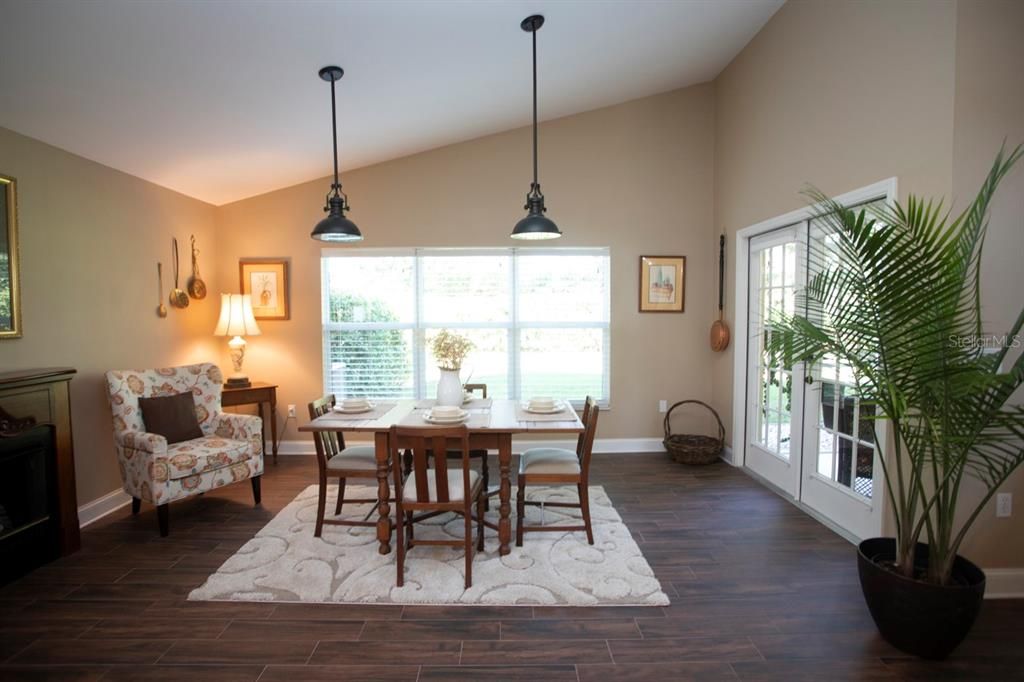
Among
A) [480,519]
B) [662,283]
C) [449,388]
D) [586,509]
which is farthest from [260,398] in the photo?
[662,283]

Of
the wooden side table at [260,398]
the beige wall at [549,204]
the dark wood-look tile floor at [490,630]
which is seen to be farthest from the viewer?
the beige wall at [549,204]

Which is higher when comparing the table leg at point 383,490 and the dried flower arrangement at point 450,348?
the dried flower arrangement at point 450,348

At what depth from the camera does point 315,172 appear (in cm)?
466

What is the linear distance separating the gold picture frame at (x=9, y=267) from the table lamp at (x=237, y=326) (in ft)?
5.38

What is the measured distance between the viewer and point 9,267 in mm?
2855

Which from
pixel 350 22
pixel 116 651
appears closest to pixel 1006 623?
pixel 116 651

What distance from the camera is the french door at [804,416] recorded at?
3.02 meters

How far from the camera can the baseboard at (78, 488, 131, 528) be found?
10.9 ft

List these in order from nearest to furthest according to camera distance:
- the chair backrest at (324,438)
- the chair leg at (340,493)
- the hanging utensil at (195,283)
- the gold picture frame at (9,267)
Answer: the gold picture frame at (9,267)
the chair backrest at (324,438)
the chair leg at (340,493)
the hanging utensil at (195,283)

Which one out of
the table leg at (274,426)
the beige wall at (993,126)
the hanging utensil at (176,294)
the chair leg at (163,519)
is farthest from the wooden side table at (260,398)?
the beige wall at (993,126)

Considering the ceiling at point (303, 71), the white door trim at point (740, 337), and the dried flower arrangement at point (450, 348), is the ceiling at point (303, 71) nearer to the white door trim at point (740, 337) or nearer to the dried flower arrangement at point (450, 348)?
the white door trim at point (740, 337)

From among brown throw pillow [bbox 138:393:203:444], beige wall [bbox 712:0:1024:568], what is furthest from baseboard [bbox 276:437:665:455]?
beige wall [bbox 712:0:1024:568]

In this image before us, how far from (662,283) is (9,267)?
4.78 meters

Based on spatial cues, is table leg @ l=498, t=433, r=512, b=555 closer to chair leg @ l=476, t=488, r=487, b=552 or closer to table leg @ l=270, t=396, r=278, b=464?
chair leg @ l=476, t=488, r=487, b=552
